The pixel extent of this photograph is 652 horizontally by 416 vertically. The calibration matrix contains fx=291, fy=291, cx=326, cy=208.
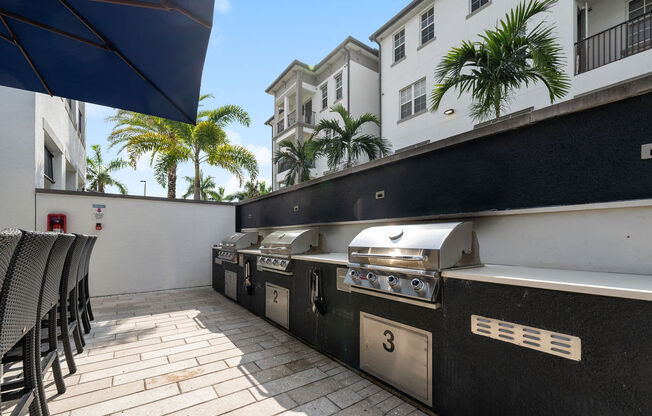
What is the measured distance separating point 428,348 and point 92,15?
3220mm

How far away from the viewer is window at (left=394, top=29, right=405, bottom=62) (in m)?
9.78

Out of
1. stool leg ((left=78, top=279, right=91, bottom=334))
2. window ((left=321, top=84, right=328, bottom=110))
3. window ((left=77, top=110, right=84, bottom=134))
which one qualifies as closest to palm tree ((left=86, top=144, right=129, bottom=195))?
window ((left=77, top=110, right=84, bottom=134))

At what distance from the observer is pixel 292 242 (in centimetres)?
340

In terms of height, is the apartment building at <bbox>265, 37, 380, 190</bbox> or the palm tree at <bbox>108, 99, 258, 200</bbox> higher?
the apartment building at <bbox>265, 37, 380, 190</bbox>

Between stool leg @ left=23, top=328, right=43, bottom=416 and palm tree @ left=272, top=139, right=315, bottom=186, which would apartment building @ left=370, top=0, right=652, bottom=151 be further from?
stool leg @ left=23, top=328, right=43, bottom=416

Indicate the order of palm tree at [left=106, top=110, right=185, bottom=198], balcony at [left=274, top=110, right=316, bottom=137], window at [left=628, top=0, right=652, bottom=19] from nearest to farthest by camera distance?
window at [left=628, top=0, right=652, bottom=19] → palm tree at [left=106, top=110, right=185, bottom=198] → balcony at [left=274, top=110, right=316, bottom=137]

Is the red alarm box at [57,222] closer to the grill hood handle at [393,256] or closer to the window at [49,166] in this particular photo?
the window at [49,166]

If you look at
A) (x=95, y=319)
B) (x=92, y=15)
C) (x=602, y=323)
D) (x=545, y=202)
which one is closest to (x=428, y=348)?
(x=602, y=323)

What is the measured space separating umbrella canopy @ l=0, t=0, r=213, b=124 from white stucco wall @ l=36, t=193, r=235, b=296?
3288mm

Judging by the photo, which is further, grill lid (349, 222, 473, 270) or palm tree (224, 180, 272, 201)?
palm tree (224, 180, 272, 201)

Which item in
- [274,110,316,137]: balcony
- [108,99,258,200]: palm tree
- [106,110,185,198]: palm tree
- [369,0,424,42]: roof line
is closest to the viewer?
[106,110,185,198]: palm tree

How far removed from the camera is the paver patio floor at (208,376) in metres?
2.01

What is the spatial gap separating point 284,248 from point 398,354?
178cm

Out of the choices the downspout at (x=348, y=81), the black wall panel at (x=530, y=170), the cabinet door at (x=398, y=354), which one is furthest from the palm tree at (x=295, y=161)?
the cabinet door at (x=398, y=354)
